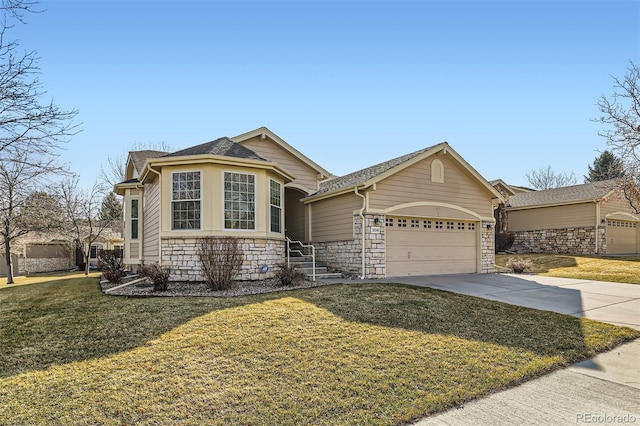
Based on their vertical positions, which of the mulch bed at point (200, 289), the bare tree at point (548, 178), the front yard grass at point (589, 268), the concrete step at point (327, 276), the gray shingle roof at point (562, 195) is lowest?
the front yard grass at point (589, 268)

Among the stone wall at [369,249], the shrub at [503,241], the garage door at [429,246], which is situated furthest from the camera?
the shrub at [503,241]

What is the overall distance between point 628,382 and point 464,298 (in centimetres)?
430

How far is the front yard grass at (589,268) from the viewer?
43.6 ft

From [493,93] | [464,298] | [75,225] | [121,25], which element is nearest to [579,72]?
[493,93]

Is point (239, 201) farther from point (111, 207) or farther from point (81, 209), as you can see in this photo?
point (111, 207)

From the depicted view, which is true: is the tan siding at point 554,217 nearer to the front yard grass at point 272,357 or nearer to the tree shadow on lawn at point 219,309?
the tree shadow on lawn at point 219,309

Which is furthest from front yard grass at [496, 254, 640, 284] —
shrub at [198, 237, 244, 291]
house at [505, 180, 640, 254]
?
shrub at [198, 237, 244, 291]

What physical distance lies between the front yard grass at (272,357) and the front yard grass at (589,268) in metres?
8.03

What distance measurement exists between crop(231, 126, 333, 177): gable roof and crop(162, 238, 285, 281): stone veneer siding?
204 inches

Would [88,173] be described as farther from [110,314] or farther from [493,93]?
[493,93]

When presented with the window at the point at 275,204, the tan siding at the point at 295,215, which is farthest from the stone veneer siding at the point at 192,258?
the tan siding at the point at 295,215

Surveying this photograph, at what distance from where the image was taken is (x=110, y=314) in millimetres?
7051

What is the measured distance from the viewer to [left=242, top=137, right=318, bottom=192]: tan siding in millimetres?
15562

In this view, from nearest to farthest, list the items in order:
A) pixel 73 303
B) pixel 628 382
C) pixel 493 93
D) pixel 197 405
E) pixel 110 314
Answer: pixel 197 405
pixel 628 382
pixel 110 314
pixel 73 303
pixel 493 93
